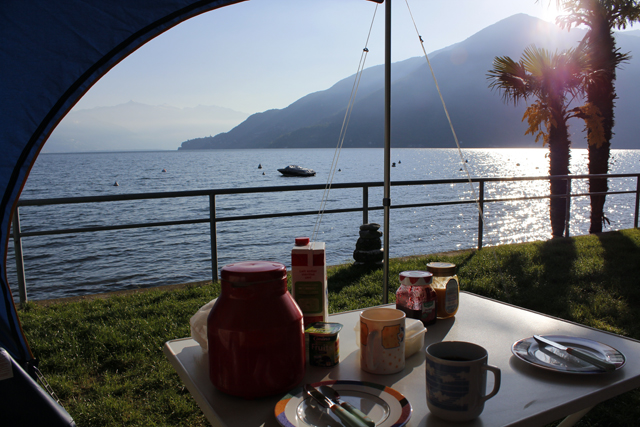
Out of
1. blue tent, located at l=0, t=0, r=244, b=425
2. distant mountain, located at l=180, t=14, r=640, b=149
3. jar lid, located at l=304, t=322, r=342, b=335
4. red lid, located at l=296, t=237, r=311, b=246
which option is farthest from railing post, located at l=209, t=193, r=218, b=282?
distant mountain, located at l=180, t=14, r=640, b=149

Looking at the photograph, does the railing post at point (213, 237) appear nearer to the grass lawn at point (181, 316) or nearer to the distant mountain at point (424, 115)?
the grass lawn at point (181, 316)

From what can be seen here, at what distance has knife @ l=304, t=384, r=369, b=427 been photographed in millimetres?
726

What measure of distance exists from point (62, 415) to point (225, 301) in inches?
27.9

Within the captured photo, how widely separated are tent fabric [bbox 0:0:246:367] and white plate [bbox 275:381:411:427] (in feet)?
5.06

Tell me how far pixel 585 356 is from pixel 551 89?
7514mm

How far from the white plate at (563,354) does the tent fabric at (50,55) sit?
5.68 ft

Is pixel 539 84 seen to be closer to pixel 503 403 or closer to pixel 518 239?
pixel 503 403

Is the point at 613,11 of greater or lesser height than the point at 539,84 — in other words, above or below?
above

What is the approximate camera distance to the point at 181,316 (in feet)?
10.5

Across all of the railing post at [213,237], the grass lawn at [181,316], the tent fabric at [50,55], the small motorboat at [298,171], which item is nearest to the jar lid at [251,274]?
the tent fabric at [50,55]

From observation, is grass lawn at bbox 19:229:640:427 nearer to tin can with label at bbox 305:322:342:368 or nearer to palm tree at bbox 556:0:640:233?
tin can with label at bbox 305:322:342:368

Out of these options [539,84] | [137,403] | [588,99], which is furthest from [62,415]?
[588,99]

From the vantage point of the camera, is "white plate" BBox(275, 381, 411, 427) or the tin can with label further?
the tin can with label

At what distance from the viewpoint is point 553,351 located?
107 centimetres
